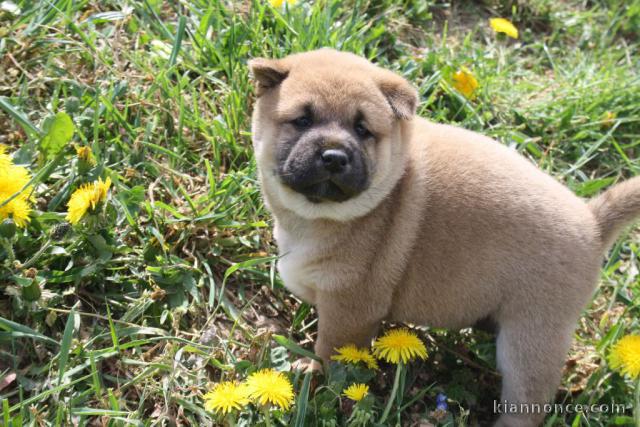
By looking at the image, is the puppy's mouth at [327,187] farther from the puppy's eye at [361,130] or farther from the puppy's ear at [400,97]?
the puppy's ear at [400,97]

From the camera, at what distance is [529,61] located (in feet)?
20.3

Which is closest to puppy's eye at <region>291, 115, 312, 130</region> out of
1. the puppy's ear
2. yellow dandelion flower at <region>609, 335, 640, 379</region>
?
the puppy's ear

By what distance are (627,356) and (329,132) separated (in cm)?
193

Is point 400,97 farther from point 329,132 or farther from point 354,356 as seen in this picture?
point 354,356

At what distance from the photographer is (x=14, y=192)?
3547 mm

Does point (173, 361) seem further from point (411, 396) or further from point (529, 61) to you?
point (529, 61)

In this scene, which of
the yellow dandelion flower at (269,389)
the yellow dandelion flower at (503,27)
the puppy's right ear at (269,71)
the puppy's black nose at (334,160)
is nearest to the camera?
the yellow dandelion flower at (269,389)

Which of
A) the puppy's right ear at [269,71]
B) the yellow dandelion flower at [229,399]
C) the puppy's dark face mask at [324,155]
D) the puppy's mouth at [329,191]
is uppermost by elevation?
the puppy's right ear at [269,71]

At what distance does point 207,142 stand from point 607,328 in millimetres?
2928

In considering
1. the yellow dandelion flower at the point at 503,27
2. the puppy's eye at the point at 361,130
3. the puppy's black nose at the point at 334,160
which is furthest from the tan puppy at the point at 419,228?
the yellow dandelion flower at the point at 503,27

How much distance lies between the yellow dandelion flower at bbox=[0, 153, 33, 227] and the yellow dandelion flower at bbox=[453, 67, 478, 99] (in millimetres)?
3270

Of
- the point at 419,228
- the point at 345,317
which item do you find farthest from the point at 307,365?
the point at 419,228

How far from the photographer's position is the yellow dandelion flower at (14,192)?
3.49m

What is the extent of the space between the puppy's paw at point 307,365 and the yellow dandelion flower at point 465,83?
2537 mm
